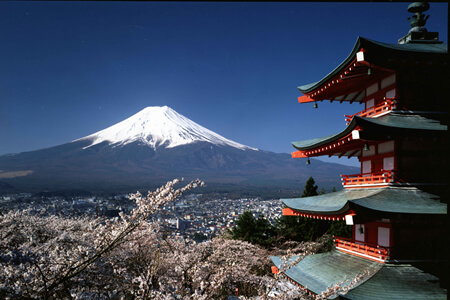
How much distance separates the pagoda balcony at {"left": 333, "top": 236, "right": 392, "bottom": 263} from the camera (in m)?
6.68

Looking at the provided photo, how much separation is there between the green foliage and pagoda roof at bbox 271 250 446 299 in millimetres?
11244

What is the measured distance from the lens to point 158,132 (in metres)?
155

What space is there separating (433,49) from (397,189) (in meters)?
3.40

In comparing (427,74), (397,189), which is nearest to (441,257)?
(397,189)

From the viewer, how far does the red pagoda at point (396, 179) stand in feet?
20.2

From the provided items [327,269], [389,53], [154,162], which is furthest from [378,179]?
[154,162]

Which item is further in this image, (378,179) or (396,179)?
(378,179)

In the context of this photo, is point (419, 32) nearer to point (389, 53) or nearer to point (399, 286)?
point (389, 53)

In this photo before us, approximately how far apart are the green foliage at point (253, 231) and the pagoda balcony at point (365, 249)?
11.1 meters

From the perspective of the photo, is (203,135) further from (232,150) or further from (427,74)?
(427,74)

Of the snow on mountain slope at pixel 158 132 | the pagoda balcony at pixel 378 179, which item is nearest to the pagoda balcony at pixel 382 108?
the pagoda balcony at pixel 378 179

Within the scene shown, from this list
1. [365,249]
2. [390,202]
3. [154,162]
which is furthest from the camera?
[154,162]

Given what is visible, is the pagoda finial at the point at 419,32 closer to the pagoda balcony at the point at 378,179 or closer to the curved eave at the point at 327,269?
the pagoda balcony at the point at 378,179

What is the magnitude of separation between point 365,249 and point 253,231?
12757 millimetres
